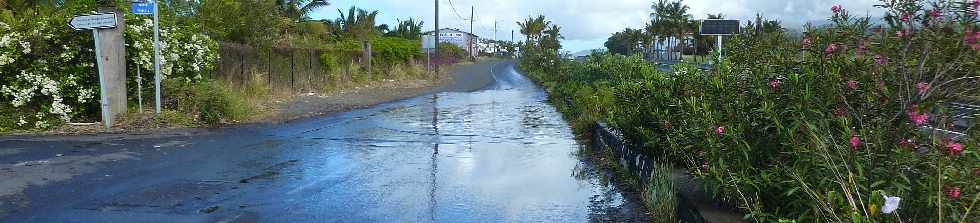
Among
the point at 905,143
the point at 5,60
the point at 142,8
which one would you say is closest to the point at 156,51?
the point at 142,8

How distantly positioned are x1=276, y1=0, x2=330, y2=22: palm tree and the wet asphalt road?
27.0 m

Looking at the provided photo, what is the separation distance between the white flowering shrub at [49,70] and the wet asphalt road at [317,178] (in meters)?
1.63

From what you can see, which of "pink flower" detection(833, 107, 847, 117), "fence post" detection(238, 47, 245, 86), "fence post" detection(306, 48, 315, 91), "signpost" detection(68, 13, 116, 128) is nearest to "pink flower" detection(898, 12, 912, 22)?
"pink flower" detection(833, 107, 847, 117)

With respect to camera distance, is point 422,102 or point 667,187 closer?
point 667,187

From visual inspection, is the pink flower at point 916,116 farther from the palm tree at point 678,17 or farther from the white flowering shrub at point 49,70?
the palm tree at point 678,17

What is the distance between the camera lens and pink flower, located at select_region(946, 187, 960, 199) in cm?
352

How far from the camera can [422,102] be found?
22.1 metres

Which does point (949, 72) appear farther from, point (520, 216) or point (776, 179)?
point (520, 216)

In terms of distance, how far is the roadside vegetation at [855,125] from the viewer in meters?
3.70

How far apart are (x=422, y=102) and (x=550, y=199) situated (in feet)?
49.3

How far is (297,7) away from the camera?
40.8 m

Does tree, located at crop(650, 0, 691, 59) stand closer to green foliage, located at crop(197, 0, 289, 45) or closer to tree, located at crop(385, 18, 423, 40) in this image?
tree, located at crop(385, 18, 423, 40)

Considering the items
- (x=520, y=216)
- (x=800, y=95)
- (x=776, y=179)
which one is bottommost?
(x=520, y=216)

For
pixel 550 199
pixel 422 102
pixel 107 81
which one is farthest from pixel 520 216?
pixel 422 102
